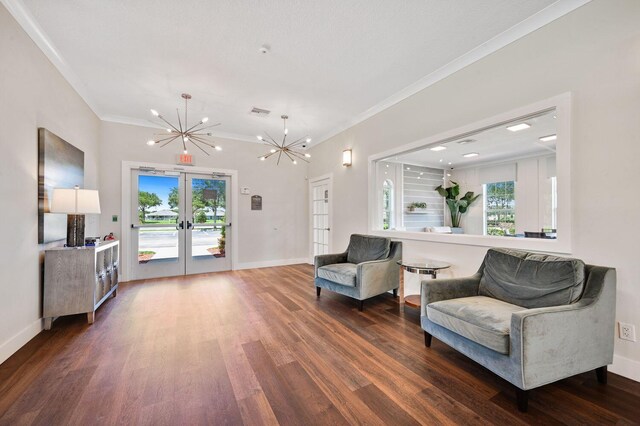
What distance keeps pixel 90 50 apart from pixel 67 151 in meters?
1.25

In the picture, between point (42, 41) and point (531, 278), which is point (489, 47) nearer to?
point (531, 278)

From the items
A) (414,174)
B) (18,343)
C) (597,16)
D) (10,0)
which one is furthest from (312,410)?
(414,174)

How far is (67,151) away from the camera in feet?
10.5

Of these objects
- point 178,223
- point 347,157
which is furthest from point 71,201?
point 347,157

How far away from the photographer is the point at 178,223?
5.11 meters

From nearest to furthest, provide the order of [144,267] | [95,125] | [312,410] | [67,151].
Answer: [312,410], [67,151], [95,125], [144,267]

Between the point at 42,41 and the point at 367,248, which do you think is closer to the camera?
the point at 42,41

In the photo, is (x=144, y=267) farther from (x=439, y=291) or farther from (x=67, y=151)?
(x=439, y=291)

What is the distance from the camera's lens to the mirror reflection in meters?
4.12

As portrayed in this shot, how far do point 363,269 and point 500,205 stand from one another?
3998 mm

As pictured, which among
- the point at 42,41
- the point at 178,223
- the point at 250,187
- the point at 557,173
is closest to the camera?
the point at 557,173

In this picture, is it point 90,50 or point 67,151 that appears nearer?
point 90,50

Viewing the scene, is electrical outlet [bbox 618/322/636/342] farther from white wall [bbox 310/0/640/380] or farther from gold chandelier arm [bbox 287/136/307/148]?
gold chandelier arm [bbox 287/136/307/148]

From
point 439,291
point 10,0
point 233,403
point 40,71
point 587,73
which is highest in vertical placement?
point 10,0
